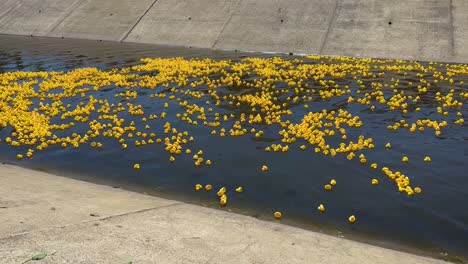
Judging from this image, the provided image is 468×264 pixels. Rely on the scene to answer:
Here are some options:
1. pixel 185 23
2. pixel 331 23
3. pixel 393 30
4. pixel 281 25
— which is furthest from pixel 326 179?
pixel 185 23

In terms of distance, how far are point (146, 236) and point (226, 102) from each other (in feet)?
29.1

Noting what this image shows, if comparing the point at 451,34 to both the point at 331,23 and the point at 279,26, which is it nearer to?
the point at 331,23

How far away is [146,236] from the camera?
549cm

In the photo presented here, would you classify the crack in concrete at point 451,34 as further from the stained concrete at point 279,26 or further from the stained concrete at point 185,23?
the stained concrete at point 185,23

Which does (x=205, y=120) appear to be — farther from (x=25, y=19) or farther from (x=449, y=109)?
(x=25, y=19)

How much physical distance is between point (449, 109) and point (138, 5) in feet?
76.3

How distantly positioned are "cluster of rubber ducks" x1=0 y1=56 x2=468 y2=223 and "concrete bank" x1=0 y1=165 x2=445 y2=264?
43.8 inches

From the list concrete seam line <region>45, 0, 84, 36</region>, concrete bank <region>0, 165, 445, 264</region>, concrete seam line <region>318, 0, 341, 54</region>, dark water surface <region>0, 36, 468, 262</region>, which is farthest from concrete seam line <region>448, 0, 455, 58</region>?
concrete seam line <region>45, 0, 84, 36</region>

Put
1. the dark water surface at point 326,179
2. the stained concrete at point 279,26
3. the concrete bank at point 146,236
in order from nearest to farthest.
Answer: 1. the concrete bank at point 146,236
2. the dark water surface at point 326,179
3. the stained concrete at point 279,26

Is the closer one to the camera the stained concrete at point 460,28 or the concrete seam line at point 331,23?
the stained concrete at point 460,28

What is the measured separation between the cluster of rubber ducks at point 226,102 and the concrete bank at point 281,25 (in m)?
2.27

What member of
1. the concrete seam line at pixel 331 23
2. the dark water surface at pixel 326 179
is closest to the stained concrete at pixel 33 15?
the concrete seam line at pixel 331 23

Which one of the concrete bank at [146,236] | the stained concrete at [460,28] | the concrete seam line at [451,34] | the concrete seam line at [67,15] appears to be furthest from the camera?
the concrete seam line at [67,15]

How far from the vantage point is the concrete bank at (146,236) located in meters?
4.94
